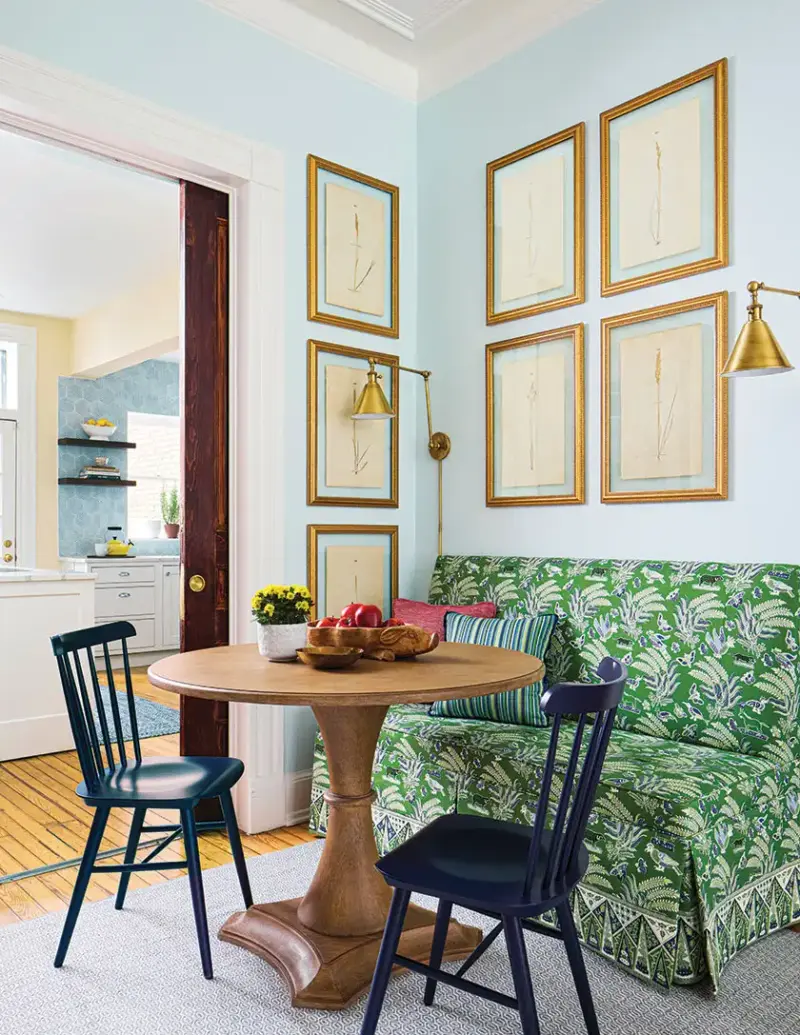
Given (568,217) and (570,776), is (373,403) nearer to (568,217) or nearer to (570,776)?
(568,217)

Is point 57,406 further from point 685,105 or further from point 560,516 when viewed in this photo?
point 685,105

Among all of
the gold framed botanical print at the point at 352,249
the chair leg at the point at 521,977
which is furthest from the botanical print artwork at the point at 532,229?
the chair leg at the point at 521,977

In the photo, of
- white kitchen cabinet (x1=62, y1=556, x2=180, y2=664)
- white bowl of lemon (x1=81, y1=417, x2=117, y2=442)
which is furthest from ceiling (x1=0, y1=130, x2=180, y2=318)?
white kitchen cabinet (x1=62, y1=556, x2=180, y2=664)

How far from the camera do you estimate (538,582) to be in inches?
128

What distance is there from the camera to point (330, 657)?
83.6 inches

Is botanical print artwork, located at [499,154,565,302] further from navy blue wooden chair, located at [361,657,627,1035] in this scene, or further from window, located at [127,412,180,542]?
window, located at [127,412,180,542]

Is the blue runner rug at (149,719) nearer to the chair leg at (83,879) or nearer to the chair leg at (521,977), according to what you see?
the chair leg at (83,879)

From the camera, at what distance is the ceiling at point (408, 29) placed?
3.37m

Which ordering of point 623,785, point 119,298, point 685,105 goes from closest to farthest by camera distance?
point 623,785, point 685,105, point 119,298

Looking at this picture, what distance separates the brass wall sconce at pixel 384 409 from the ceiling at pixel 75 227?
124 centimetres

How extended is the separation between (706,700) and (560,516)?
0.98m

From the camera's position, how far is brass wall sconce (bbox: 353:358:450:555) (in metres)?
3.48

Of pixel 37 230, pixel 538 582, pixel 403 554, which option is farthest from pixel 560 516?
pixel 37 230

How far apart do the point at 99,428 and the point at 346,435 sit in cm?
442
